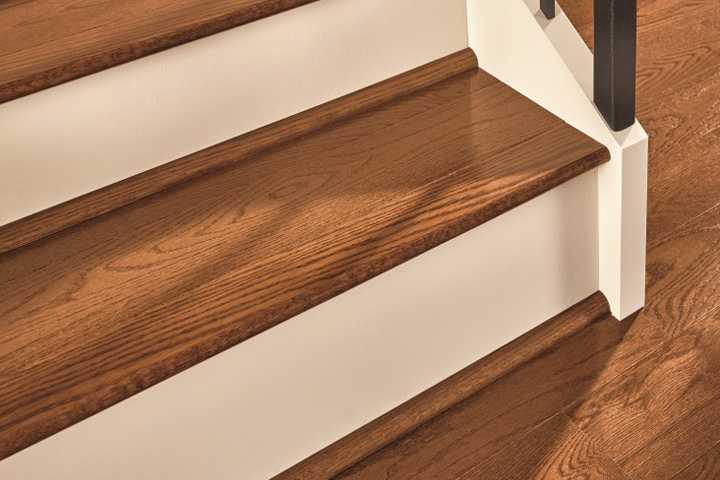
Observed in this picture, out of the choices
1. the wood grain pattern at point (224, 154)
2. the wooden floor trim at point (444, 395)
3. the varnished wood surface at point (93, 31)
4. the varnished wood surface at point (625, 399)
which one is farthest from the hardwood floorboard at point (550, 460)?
the varnished wood surface at point (93, 31)

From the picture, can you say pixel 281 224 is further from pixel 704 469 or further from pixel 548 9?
pixel 704 469

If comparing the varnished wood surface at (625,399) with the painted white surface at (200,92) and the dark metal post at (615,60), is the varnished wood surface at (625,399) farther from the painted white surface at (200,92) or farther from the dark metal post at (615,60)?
the painted white surface at (200,92)

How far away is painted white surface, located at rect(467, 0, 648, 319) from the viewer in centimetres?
129

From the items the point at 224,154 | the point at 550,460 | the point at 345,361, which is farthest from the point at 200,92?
the point at 550,460

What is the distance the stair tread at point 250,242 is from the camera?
3.52 ft

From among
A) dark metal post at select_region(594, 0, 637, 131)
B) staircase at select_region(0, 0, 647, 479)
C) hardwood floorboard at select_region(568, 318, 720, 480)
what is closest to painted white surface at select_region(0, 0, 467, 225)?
staircase at select_region(0, 0, 647, 479)

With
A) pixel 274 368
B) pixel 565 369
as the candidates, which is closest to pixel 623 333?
pixel 565 369

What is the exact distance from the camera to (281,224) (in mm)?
1230

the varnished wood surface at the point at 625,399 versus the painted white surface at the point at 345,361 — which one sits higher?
the painted white surface at the point at 345,361

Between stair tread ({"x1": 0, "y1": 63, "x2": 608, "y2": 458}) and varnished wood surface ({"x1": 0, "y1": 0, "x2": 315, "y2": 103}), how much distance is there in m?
0.20

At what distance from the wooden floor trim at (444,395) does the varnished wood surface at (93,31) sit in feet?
1.89

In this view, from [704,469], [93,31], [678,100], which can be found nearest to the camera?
[704,469]

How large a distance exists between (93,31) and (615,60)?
0.71m

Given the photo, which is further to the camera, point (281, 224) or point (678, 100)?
point (678, 100)
